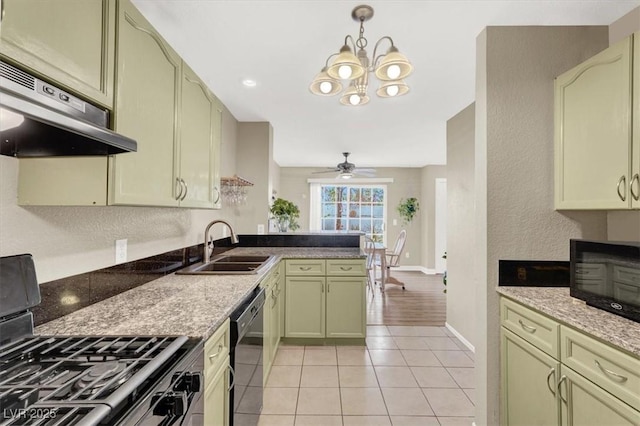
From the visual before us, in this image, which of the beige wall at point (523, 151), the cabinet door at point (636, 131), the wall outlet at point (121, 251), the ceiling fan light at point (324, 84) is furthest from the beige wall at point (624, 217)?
the wall outlet at point (121, 251)

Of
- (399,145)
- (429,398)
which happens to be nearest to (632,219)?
(429,398)

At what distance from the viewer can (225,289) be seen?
1.63 meters

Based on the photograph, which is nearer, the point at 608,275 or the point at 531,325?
the point at 608,275

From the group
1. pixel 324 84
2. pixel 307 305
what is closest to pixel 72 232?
pixel 324 84

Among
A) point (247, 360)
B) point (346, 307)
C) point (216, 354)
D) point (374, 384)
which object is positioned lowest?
point (374, 384)

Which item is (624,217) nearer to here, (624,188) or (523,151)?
(624,188)

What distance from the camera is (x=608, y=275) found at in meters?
1.29

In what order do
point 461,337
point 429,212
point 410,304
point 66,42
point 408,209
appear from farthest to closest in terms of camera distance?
point 408,209 < point 429,212 < point 410,304 < point 461,337 < point 66,42

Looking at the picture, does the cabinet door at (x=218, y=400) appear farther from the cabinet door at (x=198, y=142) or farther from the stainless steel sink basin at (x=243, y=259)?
the stainless steel sink basin at (x=243, y=259)

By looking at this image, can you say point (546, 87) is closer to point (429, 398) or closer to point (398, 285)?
point (429, 398)

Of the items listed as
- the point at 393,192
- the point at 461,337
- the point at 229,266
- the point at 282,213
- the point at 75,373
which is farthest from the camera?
the point at 393,192

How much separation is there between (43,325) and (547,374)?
212 centimetres

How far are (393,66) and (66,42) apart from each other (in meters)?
1.39

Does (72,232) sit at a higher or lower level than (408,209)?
lower
